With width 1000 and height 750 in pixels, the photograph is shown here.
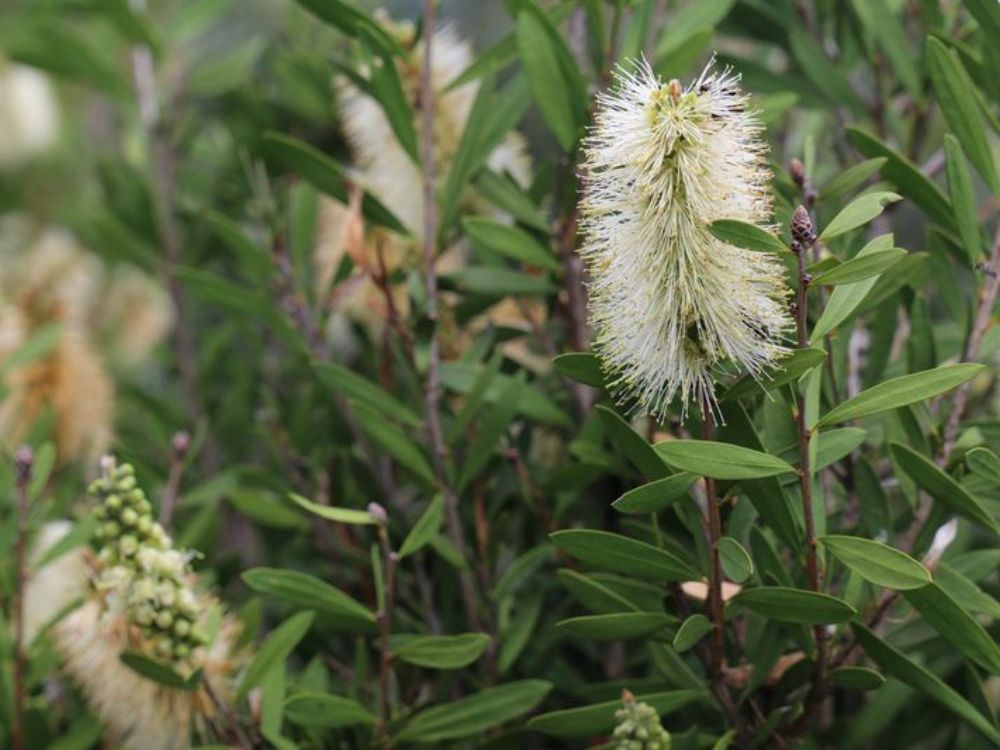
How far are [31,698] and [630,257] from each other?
0.53 metres

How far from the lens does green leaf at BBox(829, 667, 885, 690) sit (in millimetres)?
564

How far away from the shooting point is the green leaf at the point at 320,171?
0.78 metres

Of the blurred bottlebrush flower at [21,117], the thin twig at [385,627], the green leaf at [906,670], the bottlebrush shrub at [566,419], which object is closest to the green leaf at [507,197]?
the bottlebrush shrub at [566,419]

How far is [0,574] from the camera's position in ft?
2.51

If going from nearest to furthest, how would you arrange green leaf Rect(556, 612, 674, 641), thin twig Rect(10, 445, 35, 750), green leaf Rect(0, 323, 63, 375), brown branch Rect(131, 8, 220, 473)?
green leaf Rect(556, 612, 674, 641) < thin twig Rect(10, 445, 35, 750) < green leaf Rect(0, 323, 63, 375) < brown branch Rect(131, 8, 220, 473)

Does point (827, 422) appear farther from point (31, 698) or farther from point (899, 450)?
point (31, 698)

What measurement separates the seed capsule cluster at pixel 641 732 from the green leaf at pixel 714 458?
0.11 m

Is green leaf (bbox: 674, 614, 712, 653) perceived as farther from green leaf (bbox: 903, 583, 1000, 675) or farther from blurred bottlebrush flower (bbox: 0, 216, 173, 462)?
blurred bottlebrush flower (bbox: 0, 216, 173, 462)

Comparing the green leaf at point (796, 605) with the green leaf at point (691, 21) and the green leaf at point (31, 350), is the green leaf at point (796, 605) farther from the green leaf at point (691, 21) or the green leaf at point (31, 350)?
the green leaf at point (31, 350)

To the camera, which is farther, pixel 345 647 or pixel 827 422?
pixel 345 647

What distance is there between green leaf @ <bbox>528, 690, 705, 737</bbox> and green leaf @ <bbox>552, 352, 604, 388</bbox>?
155mm

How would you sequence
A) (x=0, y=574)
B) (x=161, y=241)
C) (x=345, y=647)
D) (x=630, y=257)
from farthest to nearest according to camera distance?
(x=161, y=241), (x=345, y=647), (x=0, y=574), (x=630, y=257)

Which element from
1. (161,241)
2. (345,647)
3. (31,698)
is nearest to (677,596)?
(345,647)

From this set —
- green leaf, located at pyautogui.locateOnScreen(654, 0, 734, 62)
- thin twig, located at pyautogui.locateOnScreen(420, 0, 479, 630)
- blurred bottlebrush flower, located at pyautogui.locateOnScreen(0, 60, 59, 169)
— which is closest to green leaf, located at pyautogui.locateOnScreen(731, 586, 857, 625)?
thin twig, located at pyautogui.locateOnScreen(420, 0, 479, 630)
